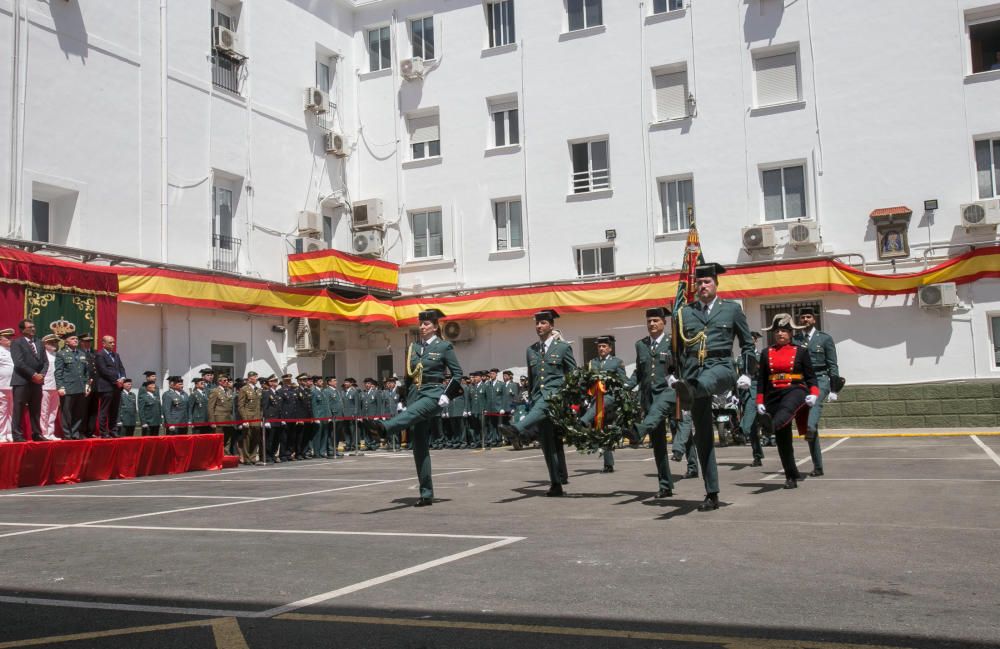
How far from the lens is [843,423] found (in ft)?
82.4

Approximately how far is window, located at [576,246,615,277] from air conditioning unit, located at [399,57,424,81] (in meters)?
8.56

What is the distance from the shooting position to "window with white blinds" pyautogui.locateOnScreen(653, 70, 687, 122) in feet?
93.1

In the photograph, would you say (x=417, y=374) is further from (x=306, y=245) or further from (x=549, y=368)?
(x=306, y=245)

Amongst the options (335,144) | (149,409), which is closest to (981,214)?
(335,144)

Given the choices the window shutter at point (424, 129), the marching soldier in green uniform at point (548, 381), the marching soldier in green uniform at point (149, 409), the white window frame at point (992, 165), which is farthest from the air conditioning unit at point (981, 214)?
the marching soldier in green uniform at point (149, 409)

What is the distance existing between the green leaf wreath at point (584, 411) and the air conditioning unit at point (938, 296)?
16.2 metres

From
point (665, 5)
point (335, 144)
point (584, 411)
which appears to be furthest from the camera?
point (335, 144)

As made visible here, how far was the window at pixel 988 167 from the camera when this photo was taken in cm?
2459

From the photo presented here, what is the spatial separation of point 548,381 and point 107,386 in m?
11.1

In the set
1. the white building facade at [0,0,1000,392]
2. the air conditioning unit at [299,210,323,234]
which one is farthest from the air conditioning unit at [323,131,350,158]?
the air conditioning unit at [299,210,323,234]

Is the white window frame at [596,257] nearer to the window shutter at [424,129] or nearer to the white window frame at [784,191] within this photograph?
the white window frame at [784,191]

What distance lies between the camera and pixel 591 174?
2939 centimetres

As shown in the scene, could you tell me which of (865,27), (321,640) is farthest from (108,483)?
(865,27)

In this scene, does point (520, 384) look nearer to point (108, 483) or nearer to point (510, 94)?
point (510, 94)
